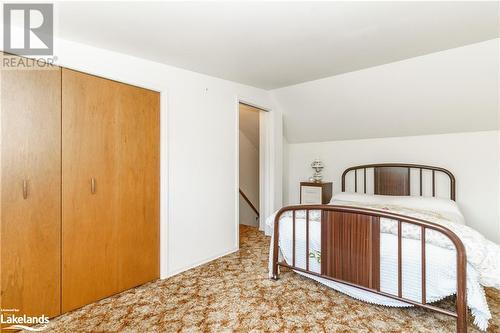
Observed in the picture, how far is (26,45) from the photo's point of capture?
1882mm

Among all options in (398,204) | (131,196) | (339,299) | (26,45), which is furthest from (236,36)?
(398,204)

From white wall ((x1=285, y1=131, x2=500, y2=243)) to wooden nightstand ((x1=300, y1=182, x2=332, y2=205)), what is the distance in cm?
47

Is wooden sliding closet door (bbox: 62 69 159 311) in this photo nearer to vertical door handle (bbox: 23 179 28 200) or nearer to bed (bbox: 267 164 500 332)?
vertical door handle (bbox: 23 179 28 200)

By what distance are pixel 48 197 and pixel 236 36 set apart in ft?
6.21

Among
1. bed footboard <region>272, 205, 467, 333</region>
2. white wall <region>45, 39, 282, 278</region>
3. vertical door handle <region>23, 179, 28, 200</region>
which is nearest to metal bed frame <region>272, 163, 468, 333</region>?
bed footboard <region>272, 205, 467, 333</region>

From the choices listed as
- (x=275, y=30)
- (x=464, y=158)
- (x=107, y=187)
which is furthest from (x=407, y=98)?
(x=107, y=187)

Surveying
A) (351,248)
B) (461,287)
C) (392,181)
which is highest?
(392,181)

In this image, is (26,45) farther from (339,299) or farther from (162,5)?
(339,299)

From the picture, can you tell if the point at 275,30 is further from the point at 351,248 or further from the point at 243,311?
the point at 243,311

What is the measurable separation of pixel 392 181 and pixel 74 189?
12.0ft

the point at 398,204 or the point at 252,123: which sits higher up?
the point at 252,123

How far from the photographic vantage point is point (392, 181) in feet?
11.8

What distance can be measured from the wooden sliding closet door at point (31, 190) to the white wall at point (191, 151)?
Answer: 1.17ft

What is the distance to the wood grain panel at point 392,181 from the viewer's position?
352cm
